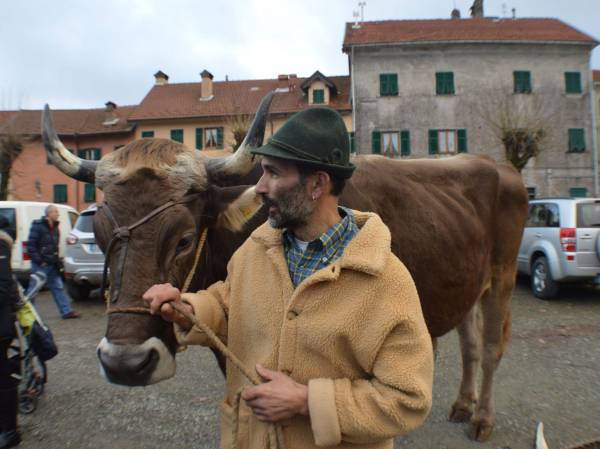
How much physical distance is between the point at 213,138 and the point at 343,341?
93.6 feet

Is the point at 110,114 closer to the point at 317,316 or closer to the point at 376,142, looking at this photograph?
the point at 376,142

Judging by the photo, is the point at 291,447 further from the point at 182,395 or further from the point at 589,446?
the point at 182,395

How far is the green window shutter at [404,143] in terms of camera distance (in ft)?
81.0

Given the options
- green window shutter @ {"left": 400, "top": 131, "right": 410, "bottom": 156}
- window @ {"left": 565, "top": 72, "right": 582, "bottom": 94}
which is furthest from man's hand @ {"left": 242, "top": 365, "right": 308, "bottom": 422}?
window @ {"left": 565, "top": 72, "right": 582, "bottom": 94}

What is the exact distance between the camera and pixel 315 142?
4.79ft

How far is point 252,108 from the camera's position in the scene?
28906 millimetres

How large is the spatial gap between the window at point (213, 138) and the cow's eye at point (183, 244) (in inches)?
1074

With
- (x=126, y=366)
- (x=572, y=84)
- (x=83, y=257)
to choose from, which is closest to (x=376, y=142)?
(x=572, y=84)

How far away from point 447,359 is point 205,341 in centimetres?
487

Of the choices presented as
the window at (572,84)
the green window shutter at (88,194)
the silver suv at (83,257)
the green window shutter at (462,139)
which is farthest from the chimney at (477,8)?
the silver suv at (83,257)

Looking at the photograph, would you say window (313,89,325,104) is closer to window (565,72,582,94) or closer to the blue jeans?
window (565,72,582,94)

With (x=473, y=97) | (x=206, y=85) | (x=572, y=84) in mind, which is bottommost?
(x=473, y=97)

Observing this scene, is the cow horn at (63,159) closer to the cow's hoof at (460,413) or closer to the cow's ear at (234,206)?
the cow's ear at (234,206)

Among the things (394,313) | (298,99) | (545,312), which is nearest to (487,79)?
(298,99)
